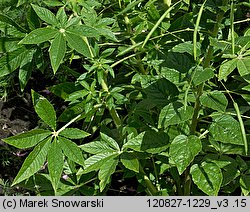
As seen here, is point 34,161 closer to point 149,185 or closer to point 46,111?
point 46,111

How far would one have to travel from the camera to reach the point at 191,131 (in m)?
1.38

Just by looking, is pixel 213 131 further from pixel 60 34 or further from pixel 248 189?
pixel 60 34

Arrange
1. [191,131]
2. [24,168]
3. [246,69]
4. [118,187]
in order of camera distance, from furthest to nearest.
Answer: [118,187]
[191,131]
[24,168]
[246,69]

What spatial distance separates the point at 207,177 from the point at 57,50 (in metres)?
0.53

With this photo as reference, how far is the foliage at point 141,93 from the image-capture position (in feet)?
3.94

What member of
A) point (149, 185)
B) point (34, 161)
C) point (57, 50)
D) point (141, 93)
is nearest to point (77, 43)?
point (57, 50)

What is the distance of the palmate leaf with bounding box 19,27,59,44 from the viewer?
3.86 feet

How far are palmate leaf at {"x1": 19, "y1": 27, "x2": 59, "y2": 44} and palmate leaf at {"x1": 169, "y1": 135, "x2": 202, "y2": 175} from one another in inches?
16.4

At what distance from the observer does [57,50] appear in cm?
118

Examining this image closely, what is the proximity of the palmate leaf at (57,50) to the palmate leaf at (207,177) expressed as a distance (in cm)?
49

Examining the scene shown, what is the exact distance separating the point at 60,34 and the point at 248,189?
2.31 feet

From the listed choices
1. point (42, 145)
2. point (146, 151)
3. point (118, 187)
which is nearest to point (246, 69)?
point (146, 151)

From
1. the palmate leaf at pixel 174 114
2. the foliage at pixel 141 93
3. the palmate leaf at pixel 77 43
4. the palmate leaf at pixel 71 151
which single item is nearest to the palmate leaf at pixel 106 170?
the foliage at pixel 141 93

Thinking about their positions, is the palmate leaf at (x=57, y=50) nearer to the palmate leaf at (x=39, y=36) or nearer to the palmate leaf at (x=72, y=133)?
the palmate leaf at (x=39, y=36)
